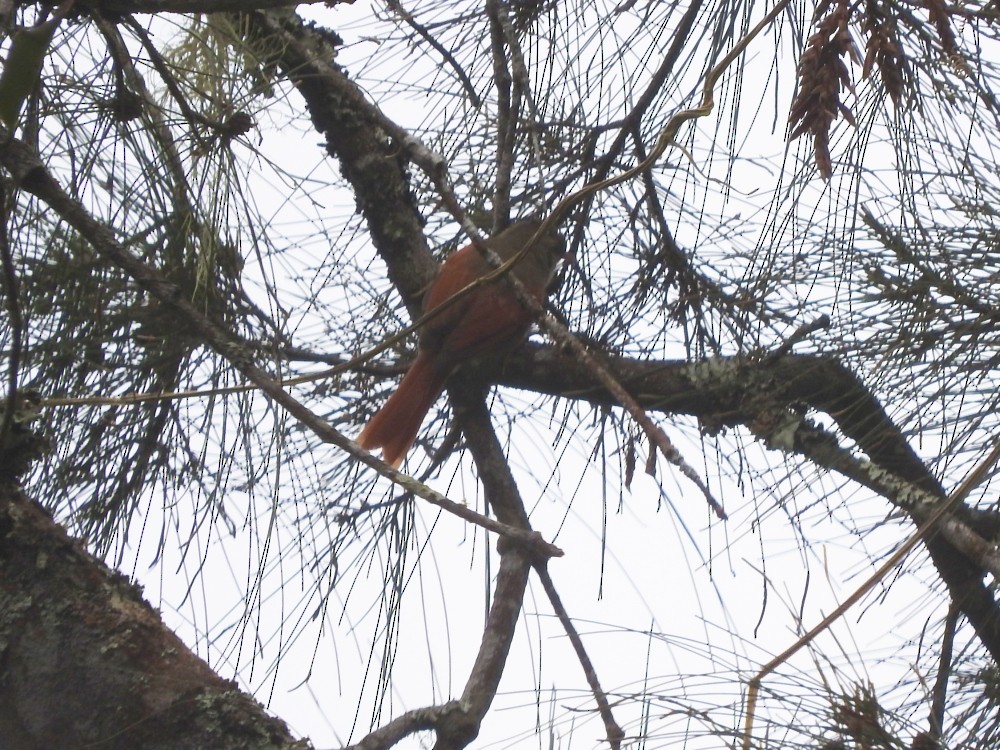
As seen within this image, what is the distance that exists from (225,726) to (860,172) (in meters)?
1.18

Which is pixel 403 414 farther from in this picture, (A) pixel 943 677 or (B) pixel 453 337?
(A) pixel 943 677

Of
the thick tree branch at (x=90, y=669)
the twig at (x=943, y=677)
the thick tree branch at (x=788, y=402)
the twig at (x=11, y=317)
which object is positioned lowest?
the thick tree branch at (x=90, y=669)

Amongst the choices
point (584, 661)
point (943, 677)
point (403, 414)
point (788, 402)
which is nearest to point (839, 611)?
point (943, 677)

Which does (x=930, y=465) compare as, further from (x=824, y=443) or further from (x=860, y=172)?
(x=860, y=172)

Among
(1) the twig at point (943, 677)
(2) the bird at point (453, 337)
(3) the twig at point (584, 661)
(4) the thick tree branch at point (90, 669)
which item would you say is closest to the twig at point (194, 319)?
Result: (3) the twig at point (584, 661)

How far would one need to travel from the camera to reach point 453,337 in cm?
254

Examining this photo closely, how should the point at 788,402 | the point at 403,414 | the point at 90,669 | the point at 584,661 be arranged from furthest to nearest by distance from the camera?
the point at 403,414
the point at 788,402
the point at 584,661
the point at 90,669

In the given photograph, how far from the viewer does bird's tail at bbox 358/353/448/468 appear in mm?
2400

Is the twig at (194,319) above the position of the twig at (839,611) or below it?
above

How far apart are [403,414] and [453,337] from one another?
0.22 metres

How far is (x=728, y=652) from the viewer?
4.31 ft

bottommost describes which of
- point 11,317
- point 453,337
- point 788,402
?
point 11,317

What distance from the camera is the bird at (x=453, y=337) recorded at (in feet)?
7.74

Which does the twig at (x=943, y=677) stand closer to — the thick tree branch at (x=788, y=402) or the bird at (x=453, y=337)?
the thick tree branch at (x=788, y=402)
